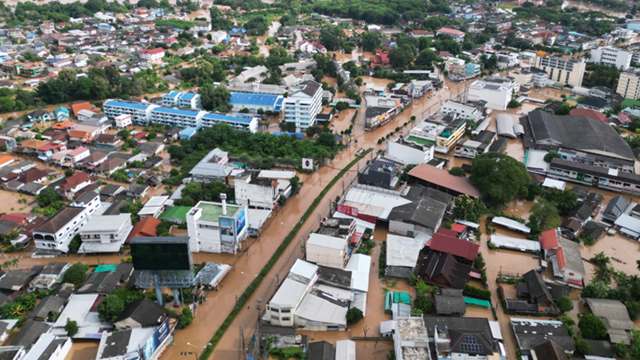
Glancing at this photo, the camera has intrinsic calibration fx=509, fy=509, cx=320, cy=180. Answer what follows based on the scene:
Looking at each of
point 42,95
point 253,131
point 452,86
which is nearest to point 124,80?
point 42,95

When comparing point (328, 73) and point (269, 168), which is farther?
point (328, 73)

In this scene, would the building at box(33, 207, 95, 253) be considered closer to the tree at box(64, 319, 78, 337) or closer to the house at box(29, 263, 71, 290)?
the house at box(29, 263, 71, 290)

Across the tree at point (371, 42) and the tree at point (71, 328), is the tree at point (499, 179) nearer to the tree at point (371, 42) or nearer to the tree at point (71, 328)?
the tree at point (71, 328)

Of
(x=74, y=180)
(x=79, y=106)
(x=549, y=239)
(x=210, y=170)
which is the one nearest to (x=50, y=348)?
(x=74, y=180)

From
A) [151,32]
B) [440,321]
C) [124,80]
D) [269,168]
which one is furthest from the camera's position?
[151,32]

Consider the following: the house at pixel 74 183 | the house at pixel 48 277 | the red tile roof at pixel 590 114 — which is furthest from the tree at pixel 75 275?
the red tile roof at pixel 590 114

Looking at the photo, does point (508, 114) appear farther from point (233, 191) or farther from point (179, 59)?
point (179, 59)

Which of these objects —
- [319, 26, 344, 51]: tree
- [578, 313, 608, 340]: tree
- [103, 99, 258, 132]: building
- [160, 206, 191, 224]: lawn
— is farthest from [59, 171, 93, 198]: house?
[319, 26, 344, 51]: tree
